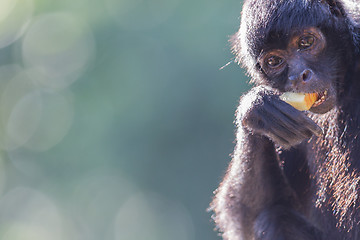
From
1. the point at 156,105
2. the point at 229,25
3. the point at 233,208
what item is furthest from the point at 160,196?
the point at 233,208

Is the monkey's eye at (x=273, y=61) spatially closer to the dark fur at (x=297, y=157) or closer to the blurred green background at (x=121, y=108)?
the dark fur at (x=297, y=157)

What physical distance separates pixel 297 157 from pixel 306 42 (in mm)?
1249

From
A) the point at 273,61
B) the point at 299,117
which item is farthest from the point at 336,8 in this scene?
the point at 299,117

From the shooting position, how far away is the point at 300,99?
5.17 m

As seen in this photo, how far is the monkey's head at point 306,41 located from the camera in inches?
206

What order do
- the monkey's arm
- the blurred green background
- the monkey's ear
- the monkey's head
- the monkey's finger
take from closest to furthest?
the monkey's finger → the monkey's arm → the monkey's head → the monkey's ear → the blurred green background

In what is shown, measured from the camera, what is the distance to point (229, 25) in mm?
15922

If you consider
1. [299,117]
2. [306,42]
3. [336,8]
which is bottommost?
[299,117]

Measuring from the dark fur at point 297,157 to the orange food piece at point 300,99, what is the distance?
14 cm

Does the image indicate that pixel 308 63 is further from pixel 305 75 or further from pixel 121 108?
pixel 121 108

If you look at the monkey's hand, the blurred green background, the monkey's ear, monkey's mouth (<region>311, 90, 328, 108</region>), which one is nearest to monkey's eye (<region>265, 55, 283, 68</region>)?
the monkey's hand

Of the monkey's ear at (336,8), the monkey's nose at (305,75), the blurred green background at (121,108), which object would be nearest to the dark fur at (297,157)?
the monkey's ear at (336,8)

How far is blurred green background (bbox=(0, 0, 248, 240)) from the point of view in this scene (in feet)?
56.5

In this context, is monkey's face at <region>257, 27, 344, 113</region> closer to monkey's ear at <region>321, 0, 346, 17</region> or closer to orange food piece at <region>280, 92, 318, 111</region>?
orange food piece at <region>280, 92, 318, 111</region>
